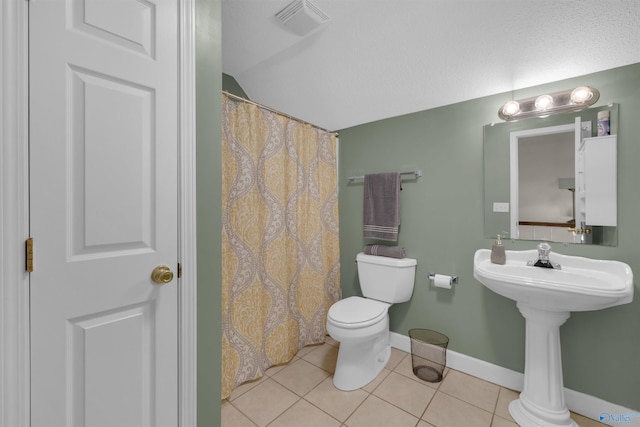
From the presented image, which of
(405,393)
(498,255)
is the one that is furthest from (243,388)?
(498,255)

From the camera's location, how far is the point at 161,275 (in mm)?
970

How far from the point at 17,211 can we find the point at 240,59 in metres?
1.82

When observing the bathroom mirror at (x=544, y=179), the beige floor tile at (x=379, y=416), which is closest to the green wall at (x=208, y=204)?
the beige floor tile at (x=379, y=416)

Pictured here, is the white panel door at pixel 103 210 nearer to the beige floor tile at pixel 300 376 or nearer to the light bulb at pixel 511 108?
the beige floor tile at pixel 300 376

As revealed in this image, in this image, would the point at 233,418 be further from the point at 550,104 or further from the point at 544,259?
the point at 550,104

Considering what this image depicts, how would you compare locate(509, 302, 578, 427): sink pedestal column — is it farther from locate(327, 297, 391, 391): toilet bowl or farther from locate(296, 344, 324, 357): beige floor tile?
locate(296, 344, 324, 357): beige floor tile

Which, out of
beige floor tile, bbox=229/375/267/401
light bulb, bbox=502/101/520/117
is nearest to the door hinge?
beige floor tile, bbox=229/375/267/401

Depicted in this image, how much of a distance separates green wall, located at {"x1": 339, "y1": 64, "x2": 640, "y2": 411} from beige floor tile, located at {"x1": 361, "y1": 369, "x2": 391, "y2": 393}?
0.41 m

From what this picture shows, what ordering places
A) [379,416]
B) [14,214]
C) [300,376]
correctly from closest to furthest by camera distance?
[14,214] → [379,416] → [300,376]

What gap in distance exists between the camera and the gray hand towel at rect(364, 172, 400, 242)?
217cm

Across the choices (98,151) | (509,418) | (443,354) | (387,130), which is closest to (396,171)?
(387,130)

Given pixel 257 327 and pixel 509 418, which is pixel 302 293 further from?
pixel 509 418

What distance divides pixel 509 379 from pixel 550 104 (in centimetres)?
177

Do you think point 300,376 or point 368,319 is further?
point 300,376
